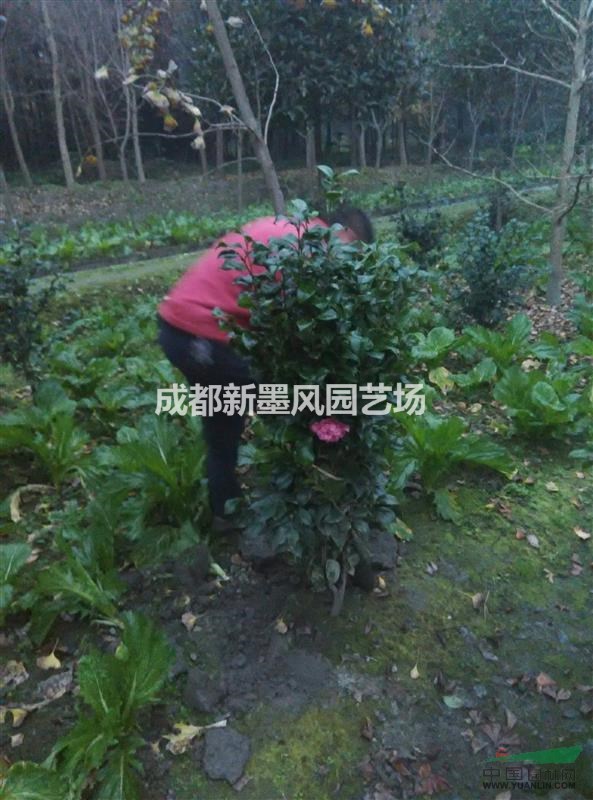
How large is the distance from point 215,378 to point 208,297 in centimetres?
40

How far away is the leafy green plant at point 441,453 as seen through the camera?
390 cm

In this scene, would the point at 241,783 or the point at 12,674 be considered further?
the point at 12,674

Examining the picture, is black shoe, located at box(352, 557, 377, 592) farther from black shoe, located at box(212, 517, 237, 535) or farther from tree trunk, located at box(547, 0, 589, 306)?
tree trunk, located at box(547, 0, 589, 306)

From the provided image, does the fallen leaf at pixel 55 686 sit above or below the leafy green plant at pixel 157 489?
below

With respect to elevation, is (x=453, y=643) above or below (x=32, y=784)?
below

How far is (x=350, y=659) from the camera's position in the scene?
9.64 ft

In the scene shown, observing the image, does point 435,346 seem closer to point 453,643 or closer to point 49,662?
point 453,643

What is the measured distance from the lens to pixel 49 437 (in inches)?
166

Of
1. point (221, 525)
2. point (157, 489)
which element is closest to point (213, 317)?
point (157, 489)

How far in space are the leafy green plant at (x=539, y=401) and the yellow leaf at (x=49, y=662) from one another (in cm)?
342

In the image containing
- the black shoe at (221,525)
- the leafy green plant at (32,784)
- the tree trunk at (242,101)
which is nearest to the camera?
the leafy green plant at (32,784)

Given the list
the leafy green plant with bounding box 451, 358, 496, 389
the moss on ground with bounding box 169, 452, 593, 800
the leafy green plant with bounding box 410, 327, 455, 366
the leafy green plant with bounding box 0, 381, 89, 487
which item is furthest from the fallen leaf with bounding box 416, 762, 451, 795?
the leafy green plant with bounding box 410, 327, 455, 366

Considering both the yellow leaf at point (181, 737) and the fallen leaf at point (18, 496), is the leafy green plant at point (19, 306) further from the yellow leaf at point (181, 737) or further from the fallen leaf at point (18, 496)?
the yellow leaf at point (181, 737)

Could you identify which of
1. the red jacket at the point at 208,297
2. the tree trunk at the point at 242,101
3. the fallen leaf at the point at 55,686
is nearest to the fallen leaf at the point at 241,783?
the fallen leaf at the point at 55,686
